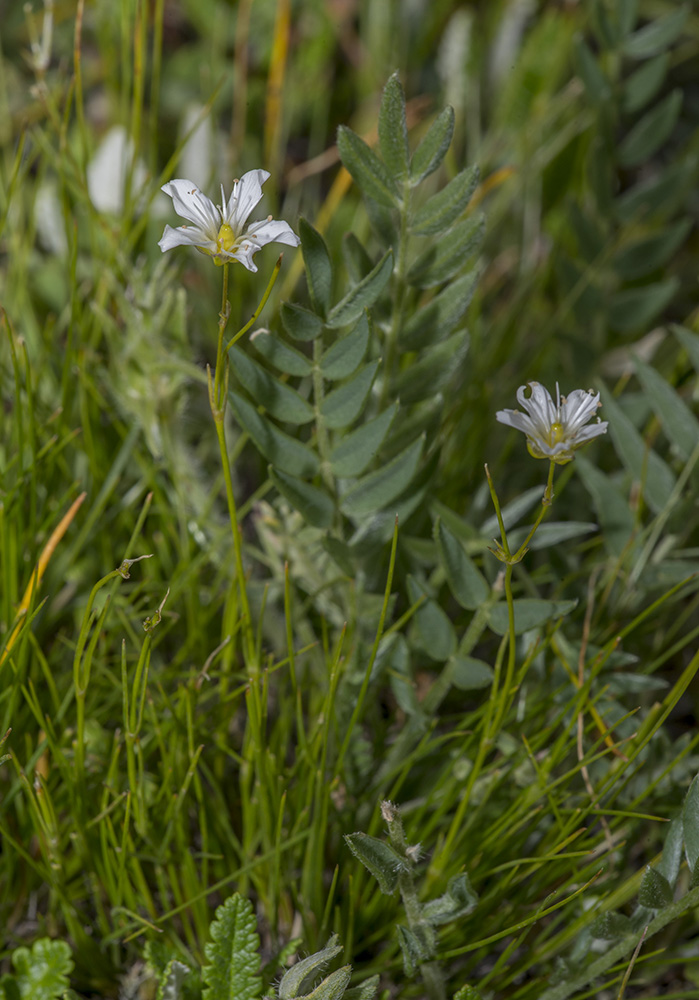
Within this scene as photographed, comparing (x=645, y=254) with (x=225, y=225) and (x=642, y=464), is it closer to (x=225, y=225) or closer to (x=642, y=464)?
(x=642, y=464)

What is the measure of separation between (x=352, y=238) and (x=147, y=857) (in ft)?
1.69

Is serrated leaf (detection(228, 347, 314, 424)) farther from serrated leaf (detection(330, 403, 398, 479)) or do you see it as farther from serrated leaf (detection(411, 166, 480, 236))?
serrated leaf (detection(411, 166, 480, 236))

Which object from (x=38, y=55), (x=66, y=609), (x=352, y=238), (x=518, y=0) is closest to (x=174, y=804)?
(x=66, y=609)

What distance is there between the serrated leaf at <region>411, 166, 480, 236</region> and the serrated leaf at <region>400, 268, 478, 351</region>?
0.16ft

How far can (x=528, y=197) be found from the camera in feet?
4.31

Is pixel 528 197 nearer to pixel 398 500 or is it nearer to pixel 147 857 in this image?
pixel 398 500

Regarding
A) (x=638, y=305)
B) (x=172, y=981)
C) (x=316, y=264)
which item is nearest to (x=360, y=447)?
(x=316, y=264)

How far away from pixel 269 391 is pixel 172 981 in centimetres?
43

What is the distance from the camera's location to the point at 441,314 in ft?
2.53

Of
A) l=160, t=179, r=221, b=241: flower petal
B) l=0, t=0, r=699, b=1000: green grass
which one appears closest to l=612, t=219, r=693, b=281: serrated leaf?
l=0, t=0, r=699, b=1000: green grass

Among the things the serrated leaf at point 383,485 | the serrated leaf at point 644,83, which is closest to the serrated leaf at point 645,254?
the serrated leaf at point 644,83

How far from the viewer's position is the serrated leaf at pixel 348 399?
2.22ft

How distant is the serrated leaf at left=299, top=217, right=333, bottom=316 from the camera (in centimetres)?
67

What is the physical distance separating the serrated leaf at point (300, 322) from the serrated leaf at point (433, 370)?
11 cm
